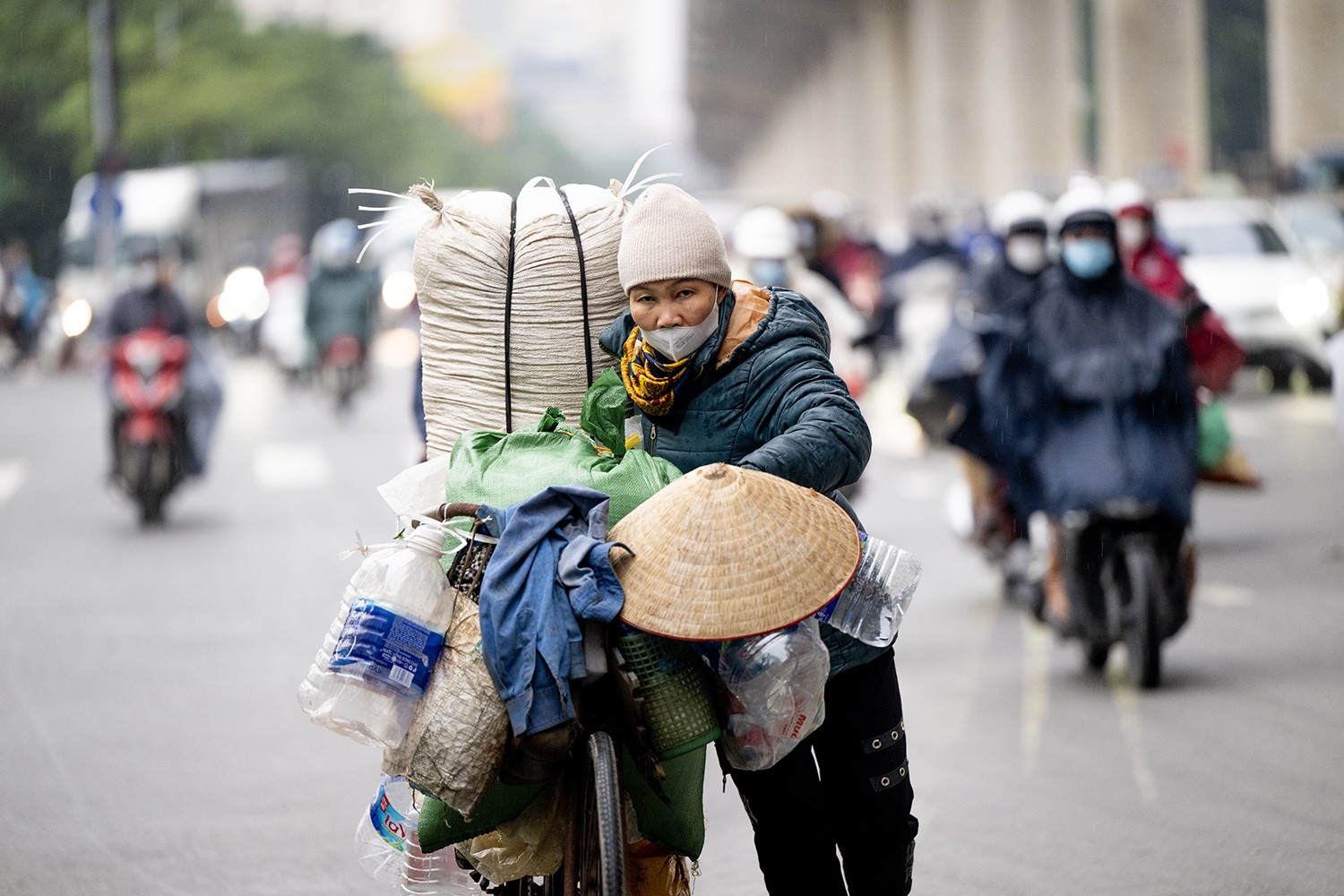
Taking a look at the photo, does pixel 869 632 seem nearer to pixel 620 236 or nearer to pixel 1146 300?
pixel 620 236

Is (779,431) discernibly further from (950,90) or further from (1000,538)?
(950,90)

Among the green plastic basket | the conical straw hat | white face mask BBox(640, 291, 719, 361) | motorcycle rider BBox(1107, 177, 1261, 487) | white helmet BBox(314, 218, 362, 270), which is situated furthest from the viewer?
white helmet BBox(314, 218, 362, 270)

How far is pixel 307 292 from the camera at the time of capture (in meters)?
21.7

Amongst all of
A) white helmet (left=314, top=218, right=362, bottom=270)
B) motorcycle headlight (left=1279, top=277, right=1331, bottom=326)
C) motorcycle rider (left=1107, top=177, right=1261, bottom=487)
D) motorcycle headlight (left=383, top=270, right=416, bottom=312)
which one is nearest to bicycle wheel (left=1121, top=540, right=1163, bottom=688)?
motorcycle rider (left=1107, top=177, right=1261, bottom=487)

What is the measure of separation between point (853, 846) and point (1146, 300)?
4096mm

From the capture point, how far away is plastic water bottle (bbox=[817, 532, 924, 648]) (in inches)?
150

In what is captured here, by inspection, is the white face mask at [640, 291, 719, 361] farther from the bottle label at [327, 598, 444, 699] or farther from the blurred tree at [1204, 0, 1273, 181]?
the blurred tree at [1204, 0, 1273, 181]

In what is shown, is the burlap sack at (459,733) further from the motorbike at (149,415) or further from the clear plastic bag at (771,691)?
the motorbike at (149,415)

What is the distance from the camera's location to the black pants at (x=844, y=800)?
390 centimetres

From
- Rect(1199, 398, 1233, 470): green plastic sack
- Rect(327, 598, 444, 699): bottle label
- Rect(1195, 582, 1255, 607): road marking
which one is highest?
Rect(327, 598, 444, 699): bottle label

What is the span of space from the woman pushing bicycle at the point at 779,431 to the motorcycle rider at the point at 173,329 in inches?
416

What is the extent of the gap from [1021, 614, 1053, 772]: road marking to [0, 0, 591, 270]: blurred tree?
4556 cm

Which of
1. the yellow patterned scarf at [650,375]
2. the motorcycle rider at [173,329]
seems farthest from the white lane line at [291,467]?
the yellow patterned scarf at [650,375]

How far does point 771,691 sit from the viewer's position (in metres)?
3.59
